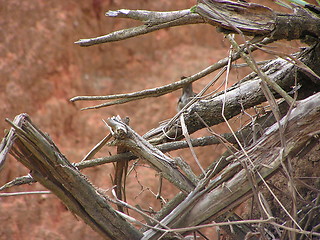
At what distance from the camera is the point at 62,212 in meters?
2.87

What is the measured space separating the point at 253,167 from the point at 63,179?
1.03ft

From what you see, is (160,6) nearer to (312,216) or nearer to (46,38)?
(46,38)

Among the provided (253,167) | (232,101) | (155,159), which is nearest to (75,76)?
(232,101)

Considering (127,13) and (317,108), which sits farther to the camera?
(127,13)

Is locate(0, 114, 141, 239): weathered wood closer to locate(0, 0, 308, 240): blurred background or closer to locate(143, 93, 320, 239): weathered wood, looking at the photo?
locate(143, 93, 320, 239): weathered wood

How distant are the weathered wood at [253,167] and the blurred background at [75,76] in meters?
1.72

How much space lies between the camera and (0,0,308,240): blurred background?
2814 millimetres

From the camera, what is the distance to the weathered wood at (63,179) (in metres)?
0.80

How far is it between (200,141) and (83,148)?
71.0 inches

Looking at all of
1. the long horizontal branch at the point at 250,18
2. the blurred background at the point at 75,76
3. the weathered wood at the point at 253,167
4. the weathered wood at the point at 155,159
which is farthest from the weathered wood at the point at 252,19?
the blurred background at the point at 75,76

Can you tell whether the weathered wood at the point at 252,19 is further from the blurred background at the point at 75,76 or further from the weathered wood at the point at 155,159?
the blurred background at the point at 75,76

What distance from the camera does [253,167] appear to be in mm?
888

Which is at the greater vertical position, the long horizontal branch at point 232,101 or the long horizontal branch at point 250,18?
the long horizontal branch at point 250,18

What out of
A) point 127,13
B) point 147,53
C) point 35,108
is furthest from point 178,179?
point 147,53
